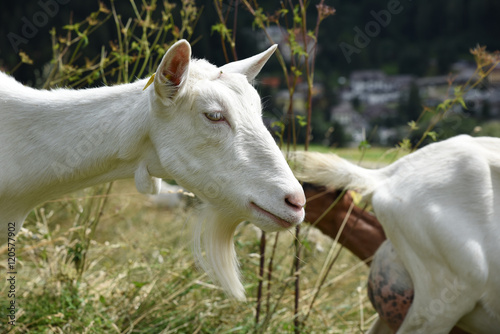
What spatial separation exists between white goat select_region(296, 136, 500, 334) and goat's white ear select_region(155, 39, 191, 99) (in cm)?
124

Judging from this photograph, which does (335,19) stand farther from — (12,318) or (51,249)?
(12,318)

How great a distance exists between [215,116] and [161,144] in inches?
8.6

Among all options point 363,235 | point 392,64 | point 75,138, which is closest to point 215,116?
point 75,138

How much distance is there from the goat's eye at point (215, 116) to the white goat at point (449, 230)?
3.52ft

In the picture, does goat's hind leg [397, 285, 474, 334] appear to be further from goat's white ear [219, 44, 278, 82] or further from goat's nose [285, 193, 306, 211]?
goat's white ear [219, 44, 278, 82]

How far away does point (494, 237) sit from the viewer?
228 cm

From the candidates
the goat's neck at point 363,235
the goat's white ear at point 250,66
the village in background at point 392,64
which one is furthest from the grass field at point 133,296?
the village in background at point 392,64

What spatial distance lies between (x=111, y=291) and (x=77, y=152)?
5.03 feet

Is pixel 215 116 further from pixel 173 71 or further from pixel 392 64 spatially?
pixel 392 64

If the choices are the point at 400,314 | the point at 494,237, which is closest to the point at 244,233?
the point at 400,314

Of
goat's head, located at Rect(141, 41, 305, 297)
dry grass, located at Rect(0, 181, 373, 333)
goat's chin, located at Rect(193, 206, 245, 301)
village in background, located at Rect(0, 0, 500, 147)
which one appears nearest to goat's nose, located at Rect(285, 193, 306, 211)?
goat's head, located at Rect(141, 41, 305, 297)

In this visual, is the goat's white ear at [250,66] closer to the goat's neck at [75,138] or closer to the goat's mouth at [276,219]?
the goat's neck at [75,138]

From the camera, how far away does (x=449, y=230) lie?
2299 mm

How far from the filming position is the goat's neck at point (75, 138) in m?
1.86
